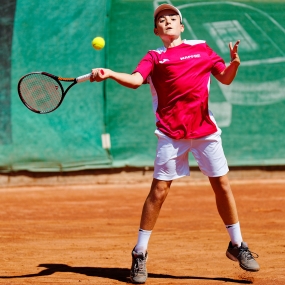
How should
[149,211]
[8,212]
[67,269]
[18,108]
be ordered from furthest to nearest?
[18,108] → [8,212] → [67,269] → [149,211]

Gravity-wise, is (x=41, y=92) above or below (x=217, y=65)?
below

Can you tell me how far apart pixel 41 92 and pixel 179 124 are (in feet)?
3.12

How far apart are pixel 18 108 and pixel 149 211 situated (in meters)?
4.87

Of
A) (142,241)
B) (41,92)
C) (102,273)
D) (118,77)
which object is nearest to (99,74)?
(118,77)

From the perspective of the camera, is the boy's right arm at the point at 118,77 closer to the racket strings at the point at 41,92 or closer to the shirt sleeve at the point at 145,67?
the shirt sleeve at the point at 145,67

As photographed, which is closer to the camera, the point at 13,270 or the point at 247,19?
the point at 13,270

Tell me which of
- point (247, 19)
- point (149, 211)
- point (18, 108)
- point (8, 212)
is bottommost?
point (8, 212)

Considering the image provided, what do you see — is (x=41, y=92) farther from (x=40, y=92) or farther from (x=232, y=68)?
(x=232, y=68)

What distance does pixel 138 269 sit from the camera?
4.09 m

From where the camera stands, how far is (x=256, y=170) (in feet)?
30.5

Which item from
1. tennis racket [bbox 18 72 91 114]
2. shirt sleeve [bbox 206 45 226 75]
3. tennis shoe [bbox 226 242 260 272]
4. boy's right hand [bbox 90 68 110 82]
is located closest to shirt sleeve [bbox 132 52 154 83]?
boy's right hand [bbox 90 68 110 82]

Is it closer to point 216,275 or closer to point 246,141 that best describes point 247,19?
point 246,141

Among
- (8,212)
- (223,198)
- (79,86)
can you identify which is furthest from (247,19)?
(223,198)

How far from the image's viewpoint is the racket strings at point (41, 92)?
14.3 ft
